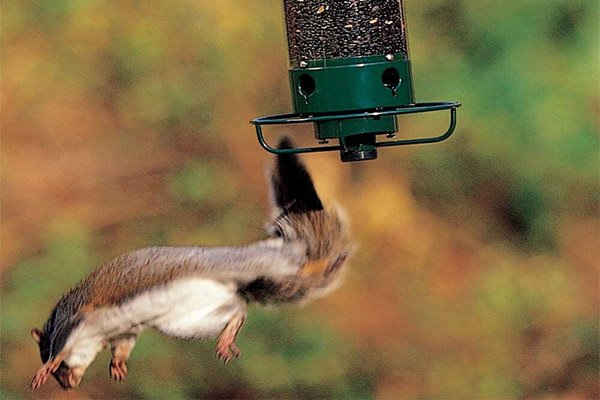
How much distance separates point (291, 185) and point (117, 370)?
0.58 metres

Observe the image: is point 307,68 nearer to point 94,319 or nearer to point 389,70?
point 389,70

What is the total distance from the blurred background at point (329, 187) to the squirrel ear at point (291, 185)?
2592mm

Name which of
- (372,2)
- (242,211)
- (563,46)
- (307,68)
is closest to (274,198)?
(307,68)

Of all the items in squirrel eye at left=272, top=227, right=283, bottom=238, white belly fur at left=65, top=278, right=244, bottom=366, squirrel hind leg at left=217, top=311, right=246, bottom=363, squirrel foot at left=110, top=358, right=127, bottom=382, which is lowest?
squirrel foot at left=110, top=358, right=127, bottom=382

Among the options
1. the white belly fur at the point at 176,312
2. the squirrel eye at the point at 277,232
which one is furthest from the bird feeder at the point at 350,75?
the white belly fur at the point at 176,312

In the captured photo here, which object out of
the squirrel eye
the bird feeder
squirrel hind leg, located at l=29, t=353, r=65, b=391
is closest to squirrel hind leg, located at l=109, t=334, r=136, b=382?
squirrel hind leg, located at l=29, t=353, r=65, b=391

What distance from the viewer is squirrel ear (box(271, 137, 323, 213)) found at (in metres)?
3.25

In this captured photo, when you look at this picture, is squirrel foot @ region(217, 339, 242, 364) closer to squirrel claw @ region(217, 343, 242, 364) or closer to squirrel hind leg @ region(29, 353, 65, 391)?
squirrel claw @ region(217, 343, 242, 364)

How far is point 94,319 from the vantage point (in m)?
3.10

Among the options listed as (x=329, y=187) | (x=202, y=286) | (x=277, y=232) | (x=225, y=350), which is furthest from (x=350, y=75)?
(x=329, y=187)

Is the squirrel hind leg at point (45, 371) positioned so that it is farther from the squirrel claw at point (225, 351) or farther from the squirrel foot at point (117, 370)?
the squirrel claw at point (225, 351)

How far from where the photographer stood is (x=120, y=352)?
309cm

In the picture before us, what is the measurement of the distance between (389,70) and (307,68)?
19cm

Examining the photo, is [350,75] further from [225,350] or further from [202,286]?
[225,350]
